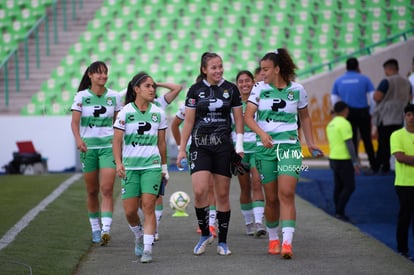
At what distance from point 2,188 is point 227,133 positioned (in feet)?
25.8

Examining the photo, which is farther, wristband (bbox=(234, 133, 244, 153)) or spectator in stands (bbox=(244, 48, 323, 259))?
wristband (bbox=(234, 133, 244, 153))

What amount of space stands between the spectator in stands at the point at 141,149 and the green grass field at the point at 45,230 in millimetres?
795

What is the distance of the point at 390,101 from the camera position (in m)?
16.0

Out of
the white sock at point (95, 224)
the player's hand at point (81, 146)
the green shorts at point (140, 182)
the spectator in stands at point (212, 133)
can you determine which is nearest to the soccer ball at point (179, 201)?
the white sock at point (95, 224)

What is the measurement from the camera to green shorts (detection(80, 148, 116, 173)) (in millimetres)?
9367

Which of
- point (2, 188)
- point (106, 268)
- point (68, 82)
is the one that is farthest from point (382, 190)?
point (68, 82)

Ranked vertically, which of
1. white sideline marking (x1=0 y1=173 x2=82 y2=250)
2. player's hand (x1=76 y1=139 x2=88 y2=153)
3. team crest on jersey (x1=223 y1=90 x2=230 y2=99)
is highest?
team crest on jersey (x1=223 y1=90 x2=230 y2=99)

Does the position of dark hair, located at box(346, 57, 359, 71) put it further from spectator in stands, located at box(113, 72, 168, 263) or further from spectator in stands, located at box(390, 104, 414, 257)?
spectator in stands, located at box(113, 72, 168, 263)

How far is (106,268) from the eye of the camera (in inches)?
305

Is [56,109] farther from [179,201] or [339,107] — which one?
[179,201]

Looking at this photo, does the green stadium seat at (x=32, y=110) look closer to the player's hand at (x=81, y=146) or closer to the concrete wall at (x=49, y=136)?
A: the concrete wall at (x=49, y=136)

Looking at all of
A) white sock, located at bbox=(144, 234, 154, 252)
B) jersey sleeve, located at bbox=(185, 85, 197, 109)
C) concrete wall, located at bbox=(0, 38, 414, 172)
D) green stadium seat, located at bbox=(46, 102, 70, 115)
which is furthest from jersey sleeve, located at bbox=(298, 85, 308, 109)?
green stadium seat, located at bbox=(46, 102, 70, 115)

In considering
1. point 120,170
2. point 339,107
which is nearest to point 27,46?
point 339,107

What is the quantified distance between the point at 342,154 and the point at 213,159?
5.36 metres
